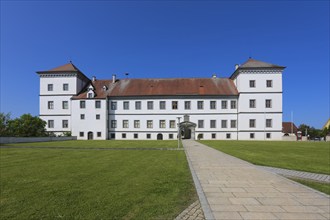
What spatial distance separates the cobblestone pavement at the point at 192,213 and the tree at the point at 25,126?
43880mm

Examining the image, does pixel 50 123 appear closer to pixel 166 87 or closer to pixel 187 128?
pixel 166 87

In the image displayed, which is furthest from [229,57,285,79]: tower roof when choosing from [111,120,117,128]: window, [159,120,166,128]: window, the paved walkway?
the paved walkway

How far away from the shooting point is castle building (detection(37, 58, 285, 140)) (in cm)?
4812

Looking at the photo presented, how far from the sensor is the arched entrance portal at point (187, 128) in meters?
48.9

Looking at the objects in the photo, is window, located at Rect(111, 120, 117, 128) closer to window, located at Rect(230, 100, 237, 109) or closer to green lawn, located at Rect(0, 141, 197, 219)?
window, located at Rect(230, 100, 237, 109)

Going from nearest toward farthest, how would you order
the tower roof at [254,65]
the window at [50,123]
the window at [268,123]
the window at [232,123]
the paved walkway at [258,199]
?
the paved walkway at [258,199] < the tower roof at [254,65] < the window at [268,123] < the window at [232,123] < the window at [50,123]

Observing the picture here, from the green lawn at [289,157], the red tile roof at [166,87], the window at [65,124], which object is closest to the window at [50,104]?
the window at [65,124]

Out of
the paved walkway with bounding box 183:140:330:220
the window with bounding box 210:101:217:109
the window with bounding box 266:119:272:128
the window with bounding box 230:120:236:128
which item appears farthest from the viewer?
the window with bounding box 210:101:217:109

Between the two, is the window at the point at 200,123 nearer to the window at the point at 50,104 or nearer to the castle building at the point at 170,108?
the castle building at the point at 170,108

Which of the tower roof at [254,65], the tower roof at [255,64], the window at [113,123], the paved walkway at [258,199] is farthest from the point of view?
the window at [113,123]

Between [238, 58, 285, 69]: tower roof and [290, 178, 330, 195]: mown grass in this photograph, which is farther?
[238, 58, 285, 69]: tower roof

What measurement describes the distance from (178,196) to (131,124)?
4508 cm

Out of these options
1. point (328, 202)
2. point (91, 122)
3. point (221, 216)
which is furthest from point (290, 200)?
point (91, 122)

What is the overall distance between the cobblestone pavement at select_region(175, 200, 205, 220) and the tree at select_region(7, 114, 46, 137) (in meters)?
43.9
